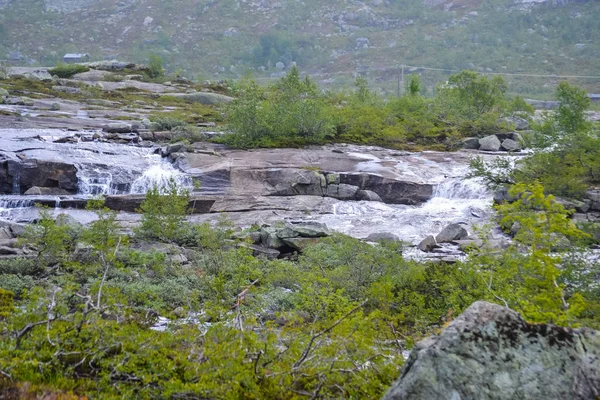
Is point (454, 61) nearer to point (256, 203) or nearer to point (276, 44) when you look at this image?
point (276, 44)

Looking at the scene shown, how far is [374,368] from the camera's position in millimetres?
4668

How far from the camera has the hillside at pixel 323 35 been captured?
91.9 meters

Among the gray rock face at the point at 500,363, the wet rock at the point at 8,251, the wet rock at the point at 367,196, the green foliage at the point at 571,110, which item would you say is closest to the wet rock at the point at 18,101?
the wet rock at the point at 367,196

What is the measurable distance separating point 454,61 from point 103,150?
81.4m

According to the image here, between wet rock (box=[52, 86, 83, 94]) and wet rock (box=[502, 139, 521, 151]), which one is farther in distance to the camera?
wet rock (box=[52, 86, 83, 94])

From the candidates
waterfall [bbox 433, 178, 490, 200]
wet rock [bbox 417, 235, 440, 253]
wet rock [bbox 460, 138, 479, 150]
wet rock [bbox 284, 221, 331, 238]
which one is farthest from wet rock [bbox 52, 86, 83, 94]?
wet rock [bbox 417, 235, 440, 253]

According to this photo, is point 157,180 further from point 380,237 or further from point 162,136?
point 380,237

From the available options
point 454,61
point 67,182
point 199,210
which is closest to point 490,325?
point 199,210

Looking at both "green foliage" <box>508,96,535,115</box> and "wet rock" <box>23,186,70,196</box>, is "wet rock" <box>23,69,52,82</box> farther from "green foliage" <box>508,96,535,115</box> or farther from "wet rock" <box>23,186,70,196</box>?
"green foliage" <box>508,96,535,115</box>

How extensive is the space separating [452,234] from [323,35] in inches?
3991

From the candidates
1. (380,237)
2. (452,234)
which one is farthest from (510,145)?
(380,237)

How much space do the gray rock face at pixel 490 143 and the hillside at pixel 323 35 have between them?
55409 mm

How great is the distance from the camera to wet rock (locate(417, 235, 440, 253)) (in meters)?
14.4

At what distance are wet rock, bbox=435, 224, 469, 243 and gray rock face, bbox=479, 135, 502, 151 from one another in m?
12.2
